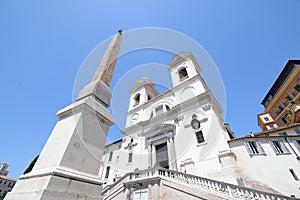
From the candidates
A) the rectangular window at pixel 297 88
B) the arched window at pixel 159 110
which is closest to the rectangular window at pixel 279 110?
the rectangular window at pixel 297 88

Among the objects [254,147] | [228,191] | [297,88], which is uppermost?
[297,88]

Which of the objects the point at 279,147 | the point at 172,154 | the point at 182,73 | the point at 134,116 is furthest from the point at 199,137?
the point at 182,73

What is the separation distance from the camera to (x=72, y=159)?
1.65 meters

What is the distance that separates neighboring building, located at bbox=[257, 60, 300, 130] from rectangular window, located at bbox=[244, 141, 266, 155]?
1582 cm

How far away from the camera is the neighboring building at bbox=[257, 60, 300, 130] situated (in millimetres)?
23823

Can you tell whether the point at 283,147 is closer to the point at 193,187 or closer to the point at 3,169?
the point at 193,187

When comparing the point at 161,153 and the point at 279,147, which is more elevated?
the point at 161,153

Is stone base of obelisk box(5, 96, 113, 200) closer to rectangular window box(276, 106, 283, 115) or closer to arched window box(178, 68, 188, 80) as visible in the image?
arched window box(178, 68, 188, 80)

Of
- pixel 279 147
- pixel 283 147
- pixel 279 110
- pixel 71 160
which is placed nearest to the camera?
pixel 71 160

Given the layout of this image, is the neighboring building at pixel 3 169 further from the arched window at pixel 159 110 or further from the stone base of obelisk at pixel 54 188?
the stone base of obelisk at pixel 54 188

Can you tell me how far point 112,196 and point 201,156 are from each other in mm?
7859

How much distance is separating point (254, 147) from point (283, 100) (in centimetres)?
2596

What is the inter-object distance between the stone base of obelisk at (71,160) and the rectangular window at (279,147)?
44.6 feet

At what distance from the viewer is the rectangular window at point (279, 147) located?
1014 cm
